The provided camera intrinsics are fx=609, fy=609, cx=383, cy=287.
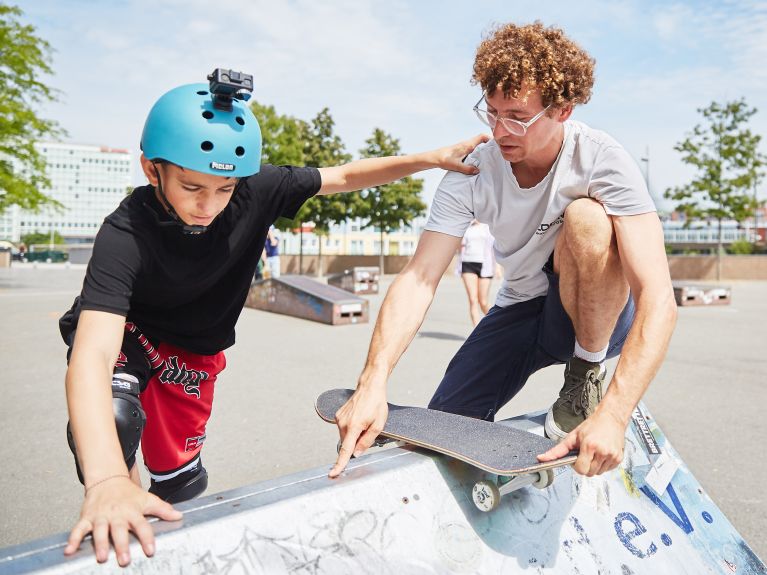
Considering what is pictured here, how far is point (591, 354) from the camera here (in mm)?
2561

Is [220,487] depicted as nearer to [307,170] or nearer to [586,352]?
[307,170]

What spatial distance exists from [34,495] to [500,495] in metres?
2.32

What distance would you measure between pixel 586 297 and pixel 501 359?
585 millimetres

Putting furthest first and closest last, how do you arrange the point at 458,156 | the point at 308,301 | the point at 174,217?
the point at 308,301 < the point at 458,156 < the point at 174,217

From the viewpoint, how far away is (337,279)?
672 inches

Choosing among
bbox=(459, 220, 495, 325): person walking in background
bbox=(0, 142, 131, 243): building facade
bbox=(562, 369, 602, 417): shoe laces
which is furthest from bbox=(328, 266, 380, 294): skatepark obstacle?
bbox=(0, 142, 131, 243): building facade

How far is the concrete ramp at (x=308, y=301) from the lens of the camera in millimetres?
9234

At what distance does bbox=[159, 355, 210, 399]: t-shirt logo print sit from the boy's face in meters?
0.73

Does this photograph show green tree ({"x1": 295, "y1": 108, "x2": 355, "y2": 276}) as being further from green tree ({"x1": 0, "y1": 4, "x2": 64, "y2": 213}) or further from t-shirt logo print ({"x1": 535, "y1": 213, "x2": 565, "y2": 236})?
t-shirt logo print ({"x1": 535, "y1": 213, "x2": 565, "y2": 236})

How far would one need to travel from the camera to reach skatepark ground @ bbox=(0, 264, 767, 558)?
2908 mm

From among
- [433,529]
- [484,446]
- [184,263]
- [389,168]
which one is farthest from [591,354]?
[184,263]

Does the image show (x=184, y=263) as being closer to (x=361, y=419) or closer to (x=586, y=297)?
(x=361, y=419)

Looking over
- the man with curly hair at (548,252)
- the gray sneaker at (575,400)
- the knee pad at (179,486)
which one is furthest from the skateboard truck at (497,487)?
the knee pad at (179,486)

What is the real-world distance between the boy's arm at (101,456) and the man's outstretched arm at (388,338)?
50 cm
